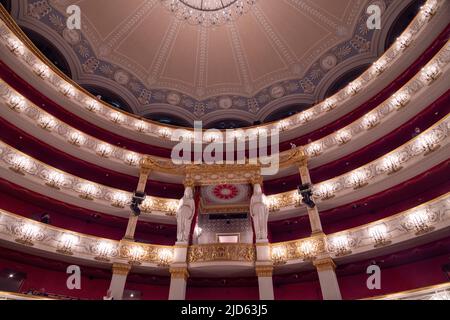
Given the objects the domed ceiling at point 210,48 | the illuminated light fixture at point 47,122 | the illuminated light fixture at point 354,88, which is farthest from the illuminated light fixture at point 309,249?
the illuminated light fixture at point 47,122

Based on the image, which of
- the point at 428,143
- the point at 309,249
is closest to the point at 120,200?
the point at 309,249

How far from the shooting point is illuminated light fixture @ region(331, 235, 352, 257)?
445 inches

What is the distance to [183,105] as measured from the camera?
2369 cm

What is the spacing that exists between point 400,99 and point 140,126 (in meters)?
15.7

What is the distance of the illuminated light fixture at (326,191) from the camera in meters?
13.9

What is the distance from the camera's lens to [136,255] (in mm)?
12188

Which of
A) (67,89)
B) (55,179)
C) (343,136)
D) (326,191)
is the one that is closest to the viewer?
(55,179)

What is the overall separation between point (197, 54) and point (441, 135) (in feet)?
57.0

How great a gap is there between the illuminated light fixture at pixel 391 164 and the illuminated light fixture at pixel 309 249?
4577 millimetres

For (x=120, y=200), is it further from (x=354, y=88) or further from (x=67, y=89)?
(x=354, y=88)

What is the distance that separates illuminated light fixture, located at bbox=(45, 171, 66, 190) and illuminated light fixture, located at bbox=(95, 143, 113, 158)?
291 cm

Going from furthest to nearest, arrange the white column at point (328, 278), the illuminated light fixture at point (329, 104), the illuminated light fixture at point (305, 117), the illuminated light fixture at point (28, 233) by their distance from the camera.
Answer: the illuminated light fixture at point (305, 117)
the illuminated light fixture at point (329, 104)
the white column at point (328, 278)
the illuminated light fixture at point (28, 233)

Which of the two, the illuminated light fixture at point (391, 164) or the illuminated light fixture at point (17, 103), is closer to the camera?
the illuminated light fixture at point (391, 164)

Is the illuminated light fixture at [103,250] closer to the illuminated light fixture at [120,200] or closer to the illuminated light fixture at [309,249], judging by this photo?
the illuminated light fixture at [120,200]
